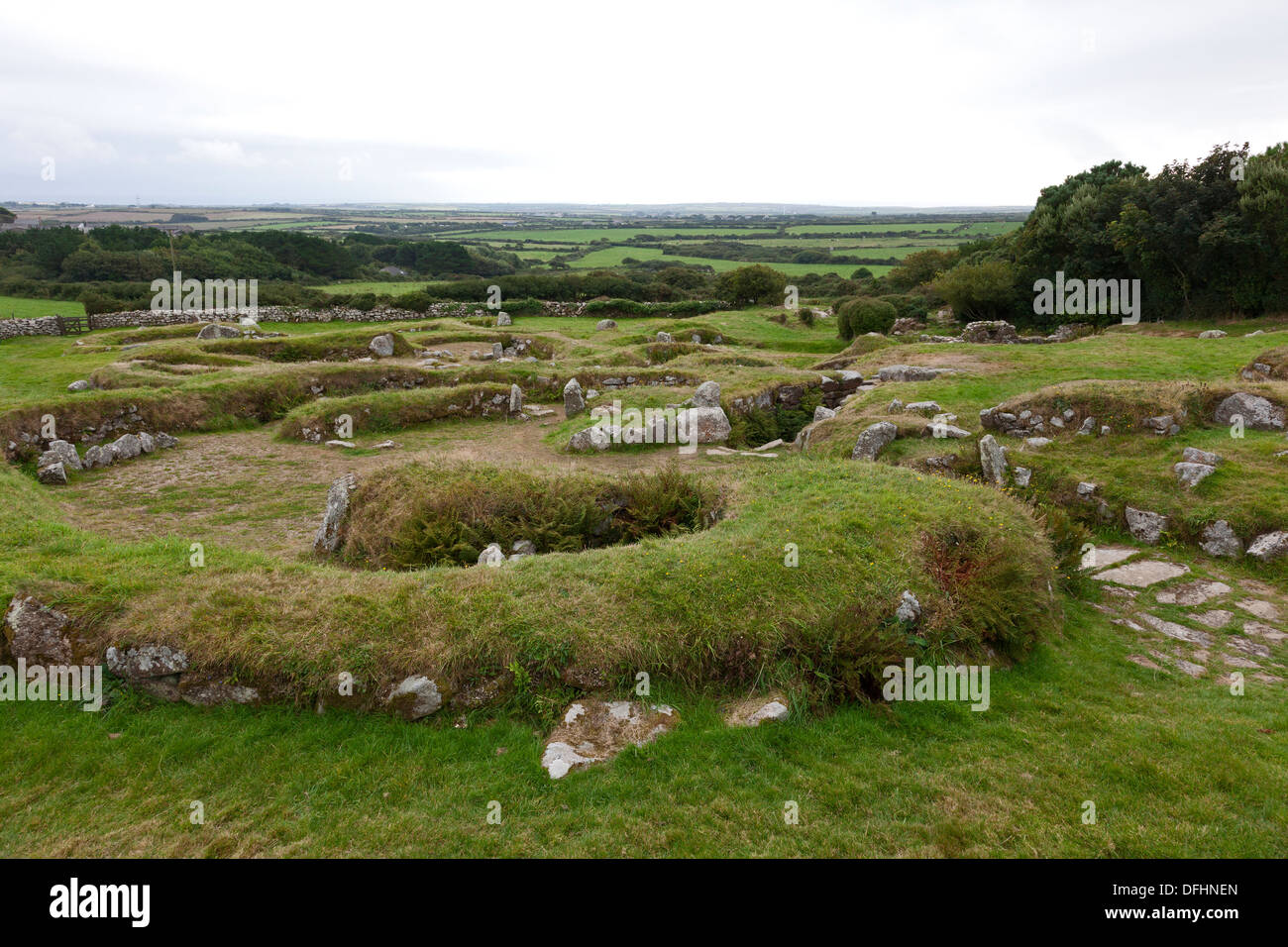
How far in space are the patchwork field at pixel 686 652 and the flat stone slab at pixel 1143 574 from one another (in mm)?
106

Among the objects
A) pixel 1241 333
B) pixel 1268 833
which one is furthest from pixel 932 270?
pixel 1268 833

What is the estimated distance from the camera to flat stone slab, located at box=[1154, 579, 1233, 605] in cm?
977

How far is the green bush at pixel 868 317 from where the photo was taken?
39.0 m

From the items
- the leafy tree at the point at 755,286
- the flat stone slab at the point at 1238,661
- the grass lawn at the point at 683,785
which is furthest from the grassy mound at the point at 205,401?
the leafy tree at the point at 755,286

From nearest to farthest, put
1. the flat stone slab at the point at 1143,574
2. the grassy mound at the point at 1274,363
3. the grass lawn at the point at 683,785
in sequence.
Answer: the grass lawn at the point at 683,785 < the flat stone slab at the point at 1143,574 < the grassy mound at the point at 1274,363

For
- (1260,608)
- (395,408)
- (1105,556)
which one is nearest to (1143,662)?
(1260,608)

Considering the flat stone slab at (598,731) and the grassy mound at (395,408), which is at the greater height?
the grassy mound at (395,408)

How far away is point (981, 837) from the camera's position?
5.23 meters

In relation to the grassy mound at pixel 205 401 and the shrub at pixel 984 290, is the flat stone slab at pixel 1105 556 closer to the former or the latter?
the grassy mound at pixel 205 401

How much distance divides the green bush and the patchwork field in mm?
24659

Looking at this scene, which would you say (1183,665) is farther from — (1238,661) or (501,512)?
(501,512)

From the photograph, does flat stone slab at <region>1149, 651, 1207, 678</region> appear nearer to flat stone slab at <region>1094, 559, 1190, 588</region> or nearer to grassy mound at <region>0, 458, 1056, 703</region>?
grassy mound at <region>0, 458, 1056, 703</region>

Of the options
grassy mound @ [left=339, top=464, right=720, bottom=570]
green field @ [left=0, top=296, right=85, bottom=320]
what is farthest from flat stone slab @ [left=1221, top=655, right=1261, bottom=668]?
green field @ [left=0, top=296, right=85, bottom=320]

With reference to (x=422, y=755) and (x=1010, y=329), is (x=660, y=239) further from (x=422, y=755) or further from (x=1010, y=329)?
(x=422, y=755)
